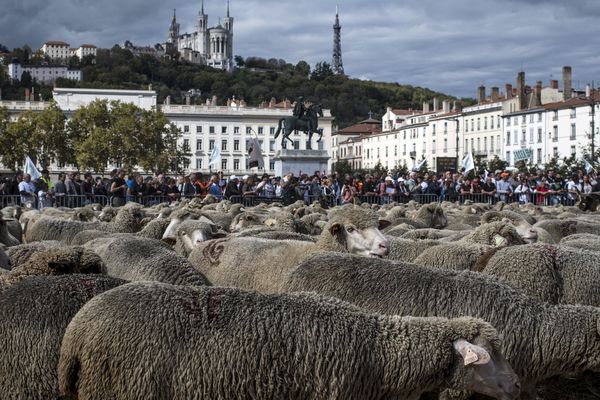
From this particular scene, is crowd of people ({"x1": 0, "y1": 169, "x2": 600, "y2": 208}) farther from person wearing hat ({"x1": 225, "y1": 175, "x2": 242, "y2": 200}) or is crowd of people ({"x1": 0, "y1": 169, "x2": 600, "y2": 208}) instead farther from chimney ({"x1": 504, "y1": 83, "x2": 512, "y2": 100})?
chimney ({"x1": 504, "y1": 83, "x2": 512, "y2": 100})

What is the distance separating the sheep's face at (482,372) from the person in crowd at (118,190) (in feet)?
56.6

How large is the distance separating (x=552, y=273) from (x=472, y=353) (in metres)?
2.88

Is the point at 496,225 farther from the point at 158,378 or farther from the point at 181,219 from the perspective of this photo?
the point at 158,378

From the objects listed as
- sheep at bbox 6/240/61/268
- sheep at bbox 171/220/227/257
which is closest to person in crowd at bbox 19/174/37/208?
sheep at bbox 171/220/227/257

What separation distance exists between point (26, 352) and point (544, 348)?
3.72 metres

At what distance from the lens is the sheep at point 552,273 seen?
7461 millimetres

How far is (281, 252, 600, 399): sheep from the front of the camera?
614 cm

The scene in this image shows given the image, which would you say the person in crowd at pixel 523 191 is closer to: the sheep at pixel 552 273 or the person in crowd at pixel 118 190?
the person in crowd at pixel 118 190

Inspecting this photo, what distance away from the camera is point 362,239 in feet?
27.9

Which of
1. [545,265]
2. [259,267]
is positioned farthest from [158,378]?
[545,265]

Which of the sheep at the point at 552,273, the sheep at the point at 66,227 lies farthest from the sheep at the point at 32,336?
the sheep at the point at 66,227

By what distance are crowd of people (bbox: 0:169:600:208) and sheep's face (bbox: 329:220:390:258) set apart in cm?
1371

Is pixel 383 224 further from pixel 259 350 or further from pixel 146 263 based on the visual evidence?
pixel 259 350

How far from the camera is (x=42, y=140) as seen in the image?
89688 mm
